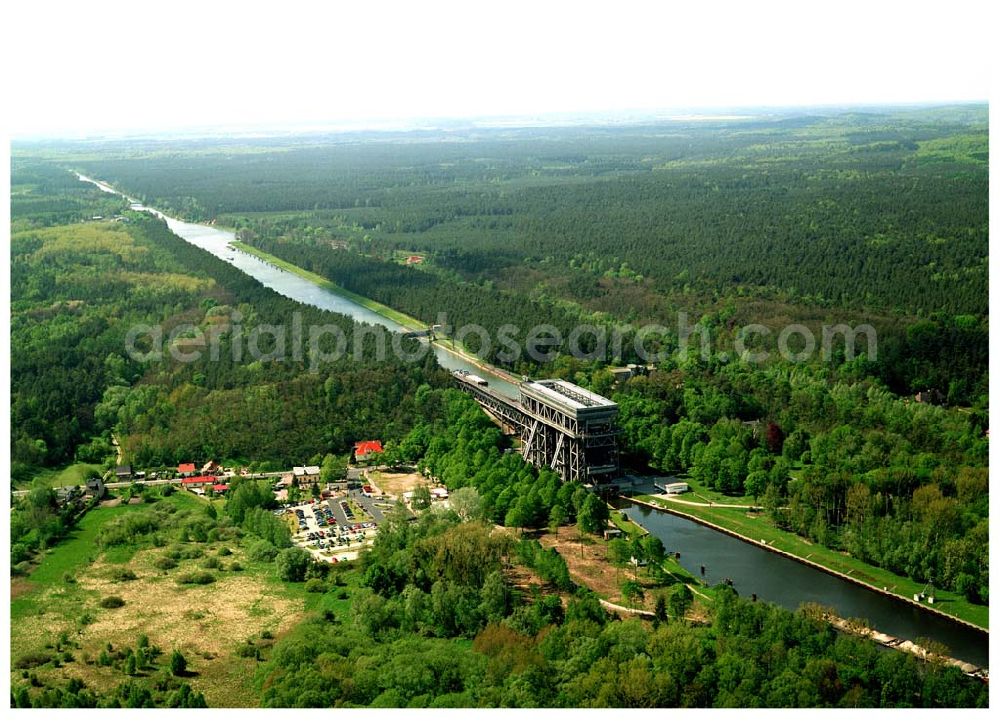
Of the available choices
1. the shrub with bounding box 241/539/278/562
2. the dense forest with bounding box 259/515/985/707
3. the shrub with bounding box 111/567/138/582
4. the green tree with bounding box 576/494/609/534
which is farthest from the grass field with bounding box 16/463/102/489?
the green tree with bounding box 576/494/609/534

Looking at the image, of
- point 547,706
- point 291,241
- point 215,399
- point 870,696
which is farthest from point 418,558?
point 291,241

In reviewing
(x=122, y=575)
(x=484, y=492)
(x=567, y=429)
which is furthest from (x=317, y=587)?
(x=567, y=429)

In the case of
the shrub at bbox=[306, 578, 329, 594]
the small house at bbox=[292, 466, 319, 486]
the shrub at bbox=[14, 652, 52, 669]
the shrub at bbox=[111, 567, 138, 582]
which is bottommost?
the small house at bbox=[292, 466, 319, 486]

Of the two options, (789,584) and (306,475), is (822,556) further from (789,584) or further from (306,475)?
(306,475)

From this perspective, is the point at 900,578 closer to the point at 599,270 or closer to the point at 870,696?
the point at 870,696

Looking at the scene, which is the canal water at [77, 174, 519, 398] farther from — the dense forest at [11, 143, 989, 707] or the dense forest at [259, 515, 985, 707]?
the dense forest at [259, 515, 985, 707]

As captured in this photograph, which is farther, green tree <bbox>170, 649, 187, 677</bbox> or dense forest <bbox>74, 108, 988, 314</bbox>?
dense forest <bbox>74, 108, 988, 314</bbox>
